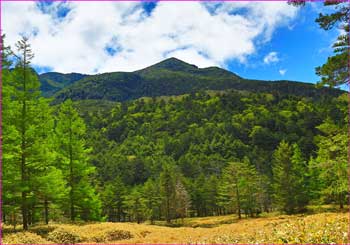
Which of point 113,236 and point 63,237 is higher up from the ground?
point 63,237

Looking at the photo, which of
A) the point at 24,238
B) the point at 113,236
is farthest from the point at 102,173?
the point at 24,238

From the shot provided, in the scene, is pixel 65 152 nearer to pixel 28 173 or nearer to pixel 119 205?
pixel 28 173

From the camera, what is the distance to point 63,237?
21.6 m

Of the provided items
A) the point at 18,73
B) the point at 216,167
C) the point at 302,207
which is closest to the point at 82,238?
the point at 18,73

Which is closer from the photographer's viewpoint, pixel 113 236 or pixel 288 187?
pixel 113 236

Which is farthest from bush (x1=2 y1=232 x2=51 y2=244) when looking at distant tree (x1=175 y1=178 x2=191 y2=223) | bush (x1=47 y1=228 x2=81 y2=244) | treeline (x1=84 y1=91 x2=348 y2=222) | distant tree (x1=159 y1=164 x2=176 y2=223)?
distant tree (x1=175 y1=178 x2=191 y2=223)

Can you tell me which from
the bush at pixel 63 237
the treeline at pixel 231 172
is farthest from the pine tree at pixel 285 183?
the bush at pixel 63 237

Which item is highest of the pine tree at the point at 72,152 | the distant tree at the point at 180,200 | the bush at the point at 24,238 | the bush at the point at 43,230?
the pine tree at the point at 72,152

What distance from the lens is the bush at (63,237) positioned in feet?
68.8

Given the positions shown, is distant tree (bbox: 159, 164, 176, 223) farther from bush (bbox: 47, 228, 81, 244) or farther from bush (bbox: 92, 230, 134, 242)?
bush (bbox: 47, 228, 81, 244)

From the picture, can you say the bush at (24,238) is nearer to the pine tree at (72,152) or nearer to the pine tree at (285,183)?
the pine tree at (72,152)

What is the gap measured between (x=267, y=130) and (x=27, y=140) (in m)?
181

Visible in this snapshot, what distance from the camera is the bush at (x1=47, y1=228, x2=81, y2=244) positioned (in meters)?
21.0

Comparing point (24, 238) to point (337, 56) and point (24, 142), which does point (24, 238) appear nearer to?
point (24, 142)
